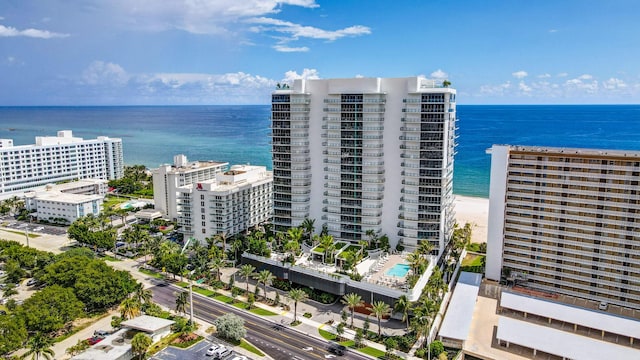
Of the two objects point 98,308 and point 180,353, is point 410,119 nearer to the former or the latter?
point 180,353

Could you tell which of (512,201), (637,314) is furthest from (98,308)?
(637,314)

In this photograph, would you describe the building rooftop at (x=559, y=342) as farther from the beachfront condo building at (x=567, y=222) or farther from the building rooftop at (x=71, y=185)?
the building rooftop at (x=71, y=185)

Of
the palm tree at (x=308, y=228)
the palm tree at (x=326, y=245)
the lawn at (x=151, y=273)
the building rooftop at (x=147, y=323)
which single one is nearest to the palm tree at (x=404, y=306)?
the palm tree at (x=326, y=245)

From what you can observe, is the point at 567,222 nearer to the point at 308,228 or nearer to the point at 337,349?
the point at 337,349

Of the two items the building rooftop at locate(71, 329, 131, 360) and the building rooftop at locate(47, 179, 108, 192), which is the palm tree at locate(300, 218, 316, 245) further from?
the building rooftop at locate(47, 179, 108, 192)

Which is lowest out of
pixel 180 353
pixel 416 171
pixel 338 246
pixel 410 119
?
pixel 180 353

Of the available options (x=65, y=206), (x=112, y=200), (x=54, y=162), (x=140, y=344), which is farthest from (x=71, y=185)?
(x=140, y=344)
